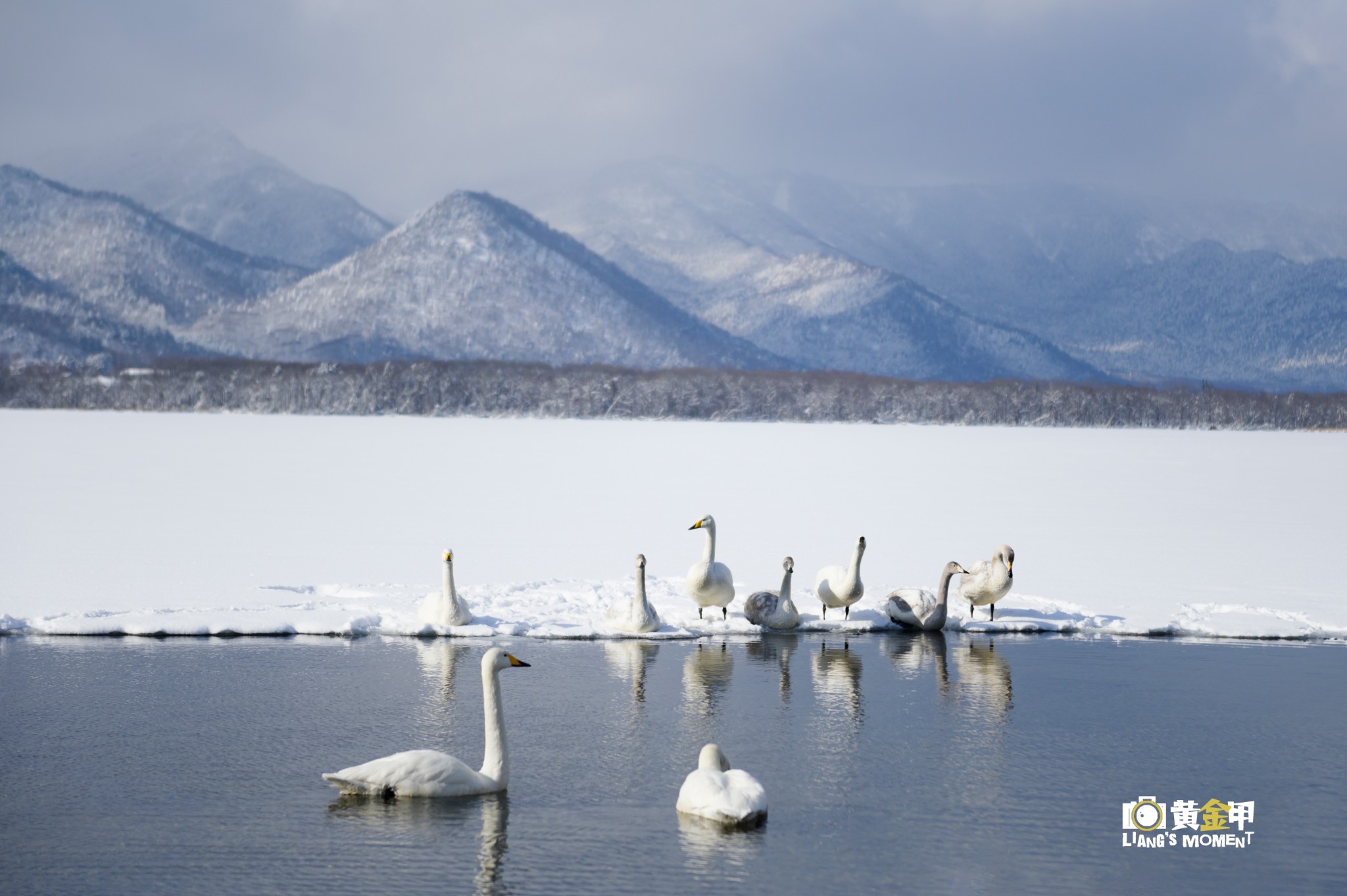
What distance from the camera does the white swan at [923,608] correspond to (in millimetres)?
18500

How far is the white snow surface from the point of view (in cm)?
1920

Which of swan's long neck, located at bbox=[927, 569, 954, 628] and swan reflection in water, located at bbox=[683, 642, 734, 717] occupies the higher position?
swan's long neck, located at bbox=[927, 569, 954, 628]

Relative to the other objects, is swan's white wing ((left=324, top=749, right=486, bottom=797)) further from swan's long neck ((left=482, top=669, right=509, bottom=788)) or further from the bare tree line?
the bare tree line

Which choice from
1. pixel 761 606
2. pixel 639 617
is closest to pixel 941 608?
pixel 761 606

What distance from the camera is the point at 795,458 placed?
67875 millimetres

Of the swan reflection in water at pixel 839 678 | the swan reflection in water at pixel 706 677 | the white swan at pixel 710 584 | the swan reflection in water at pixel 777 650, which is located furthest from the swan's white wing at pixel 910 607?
the swan reflection in water at pixel 706 677

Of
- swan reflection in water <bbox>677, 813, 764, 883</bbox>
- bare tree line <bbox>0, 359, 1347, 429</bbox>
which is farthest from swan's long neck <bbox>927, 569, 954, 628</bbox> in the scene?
bare tree line <bbox>0, 359, 1347, 429</bbox>

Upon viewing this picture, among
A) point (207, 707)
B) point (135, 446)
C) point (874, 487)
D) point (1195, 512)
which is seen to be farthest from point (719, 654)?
point (135, 446)

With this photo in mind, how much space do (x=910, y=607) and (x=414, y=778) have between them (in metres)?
9.61

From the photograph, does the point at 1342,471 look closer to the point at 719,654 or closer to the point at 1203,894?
the point at 719,654

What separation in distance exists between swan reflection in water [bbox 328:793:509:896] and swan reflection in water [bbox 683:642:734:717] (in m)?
3.41

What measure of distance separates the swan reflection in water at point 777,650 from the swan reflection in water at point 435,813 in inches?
199

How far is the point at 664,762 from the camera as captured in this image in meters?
11.8

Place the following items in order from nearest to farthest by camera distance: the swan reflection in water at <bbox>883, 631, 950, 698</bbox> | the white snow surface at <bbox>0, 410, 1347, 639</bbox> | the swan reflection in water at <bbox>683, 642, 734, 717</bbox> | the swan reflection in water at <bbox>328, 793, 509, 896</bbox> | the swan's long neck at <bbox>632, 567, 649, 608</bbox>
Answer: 1. the swan reflection in water at <bbox>328, 793, 509, 896</bbox>
2. the swan reflection in water at <bbox>683, 642, 734, 717</bbox>
3. the swan reflection in water at <bbox>883, 631, 950, 698</bbox>
4. the swan's long neck at <bbox>632, 567, 649, 608</bbox>
5. the white snow surface at <bbox>0, 410, 1347, 639</bbox>
